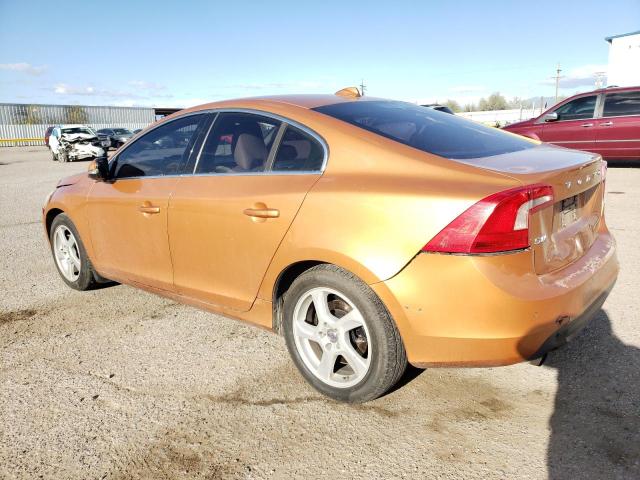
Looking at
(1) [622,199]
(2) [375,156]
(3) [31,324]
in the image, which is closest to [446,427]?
(2) [375,156]

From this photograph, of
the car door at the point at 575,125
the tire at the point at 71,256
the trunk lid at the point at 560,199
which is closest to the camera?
the trunk lid at the point at 560,199

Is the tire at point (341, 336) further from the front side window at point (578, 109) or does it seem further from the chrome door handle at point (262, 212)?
the front side window at point (578, 109)

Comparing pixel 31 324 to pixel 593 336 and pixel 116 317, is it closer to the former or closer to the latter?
pixel 116 317

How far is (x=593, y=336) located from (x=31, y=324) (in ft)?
13.0

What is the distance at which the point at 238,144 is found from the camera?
320 centimetres

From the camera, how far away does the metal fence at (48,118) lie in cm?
4494

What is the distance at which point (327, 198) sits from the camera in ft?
8.38

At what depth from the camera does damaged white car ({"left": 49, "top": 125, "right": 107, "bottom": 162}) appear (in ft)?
75.0

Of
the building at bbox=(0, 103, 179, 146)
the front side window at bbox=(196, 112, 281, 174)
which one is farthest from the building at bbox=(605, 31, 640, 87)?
the front side window at bbox=(196, 112, 281, 174)

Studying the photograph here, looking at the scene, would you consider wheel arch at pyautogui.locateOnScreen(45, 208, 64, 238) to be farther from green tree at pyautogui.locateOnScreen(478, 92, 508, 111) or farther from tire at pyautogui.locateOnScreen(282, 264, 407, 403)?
green tree at pyautogui.locateOnScreen(478, 92, 508, 111)

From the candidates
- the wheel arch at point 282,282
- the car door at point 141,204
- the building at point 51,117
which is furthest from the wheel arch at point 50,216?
the building at point 51,117

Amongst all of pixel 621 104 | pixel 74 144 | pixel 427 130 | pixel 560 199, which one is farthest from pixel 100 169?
pixel 74 144

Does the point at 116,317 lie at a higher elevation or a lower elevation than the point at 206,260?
lower

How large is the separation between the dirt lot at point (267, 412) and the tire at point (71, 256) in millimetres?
602
